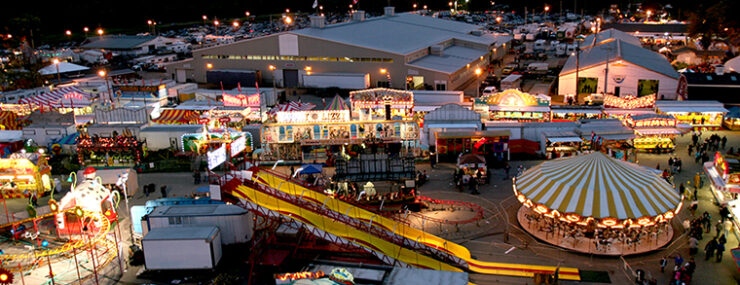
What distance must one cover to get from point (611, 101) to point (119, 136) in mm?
30761

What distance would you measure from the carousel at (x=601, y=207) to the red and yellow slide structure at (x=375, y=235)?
6.97ft

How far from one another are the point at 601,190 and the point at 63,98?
40090mm

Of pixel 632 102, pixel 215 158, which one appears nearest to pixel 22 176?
pixel 215 158

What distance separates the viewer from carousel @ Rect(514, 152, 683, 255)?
782 inches

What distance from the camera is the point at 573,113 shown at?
36.5 metres

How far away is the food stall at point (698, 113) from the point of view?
35.3 metres

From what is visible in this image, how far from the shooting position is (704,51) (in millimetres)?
60625

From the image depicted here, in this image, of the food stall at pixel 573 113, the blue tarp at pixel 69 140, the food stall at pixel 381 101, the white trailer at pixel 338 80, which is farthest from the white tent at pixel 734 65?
the blue tarp at pixel 69 140

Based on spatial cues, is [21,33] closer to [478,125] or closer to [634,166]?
[478,125]

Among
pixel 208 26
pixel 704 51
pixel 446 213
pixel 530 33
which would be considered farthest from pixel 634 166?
pixel 208 26

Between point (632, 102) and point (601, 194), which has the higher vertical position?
point (632, 102)

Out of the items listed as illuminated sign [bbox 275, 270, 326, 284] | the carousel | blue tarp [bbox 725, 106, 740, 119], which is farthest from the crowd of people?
blue tarp [bbox 725, 106, 740, 119]

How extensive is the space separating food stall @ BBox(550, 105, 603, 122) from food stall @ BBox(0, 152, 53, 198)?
96.6 feet

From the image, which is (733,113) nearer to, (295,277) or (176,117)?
(295,277)
